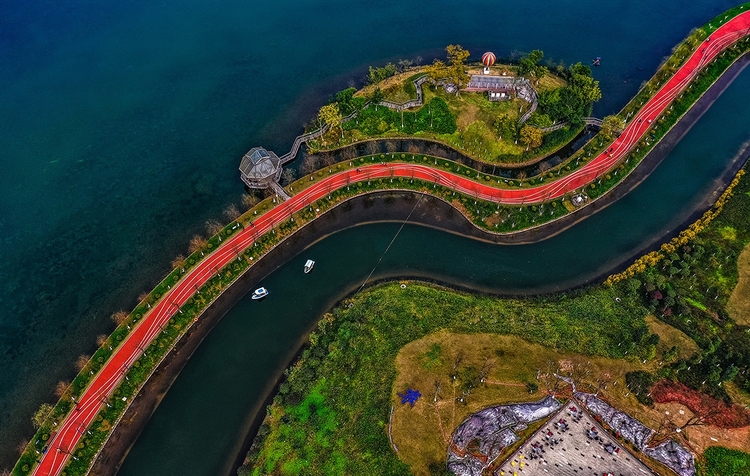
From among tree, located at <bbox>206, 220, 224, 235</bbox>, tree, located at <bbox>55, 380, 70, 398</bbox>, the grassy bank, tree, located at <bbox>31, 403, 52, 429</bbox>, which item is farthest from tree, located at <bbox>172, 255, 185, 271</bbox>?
tree, located at <bbox>31, 403, 52, 429</bbox>

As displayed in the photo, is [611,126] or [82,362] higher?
[611,126]

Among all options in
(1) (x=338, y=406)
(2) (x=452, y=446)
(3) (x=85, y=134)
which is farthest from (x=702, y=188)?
(3) (x=85, y=134)

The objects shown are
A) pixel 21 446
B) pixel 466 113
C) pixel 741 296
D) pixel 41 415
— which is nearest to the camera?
pixel 41 415

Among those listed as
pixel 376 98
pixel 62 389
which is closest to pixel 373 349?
pixel 62 389

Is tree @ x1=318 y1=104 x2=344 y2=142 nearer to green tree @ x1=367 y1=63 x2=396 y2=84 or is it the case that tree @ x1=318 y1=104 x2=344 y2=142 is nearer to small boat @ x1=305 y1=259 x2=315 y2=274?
green tree @ x1=367 y1=63 x2=396 y2=84

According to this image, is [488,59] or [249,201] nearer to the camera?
[249,201]

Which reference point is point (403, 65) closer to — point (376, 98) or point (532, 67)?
point (376, 98)
